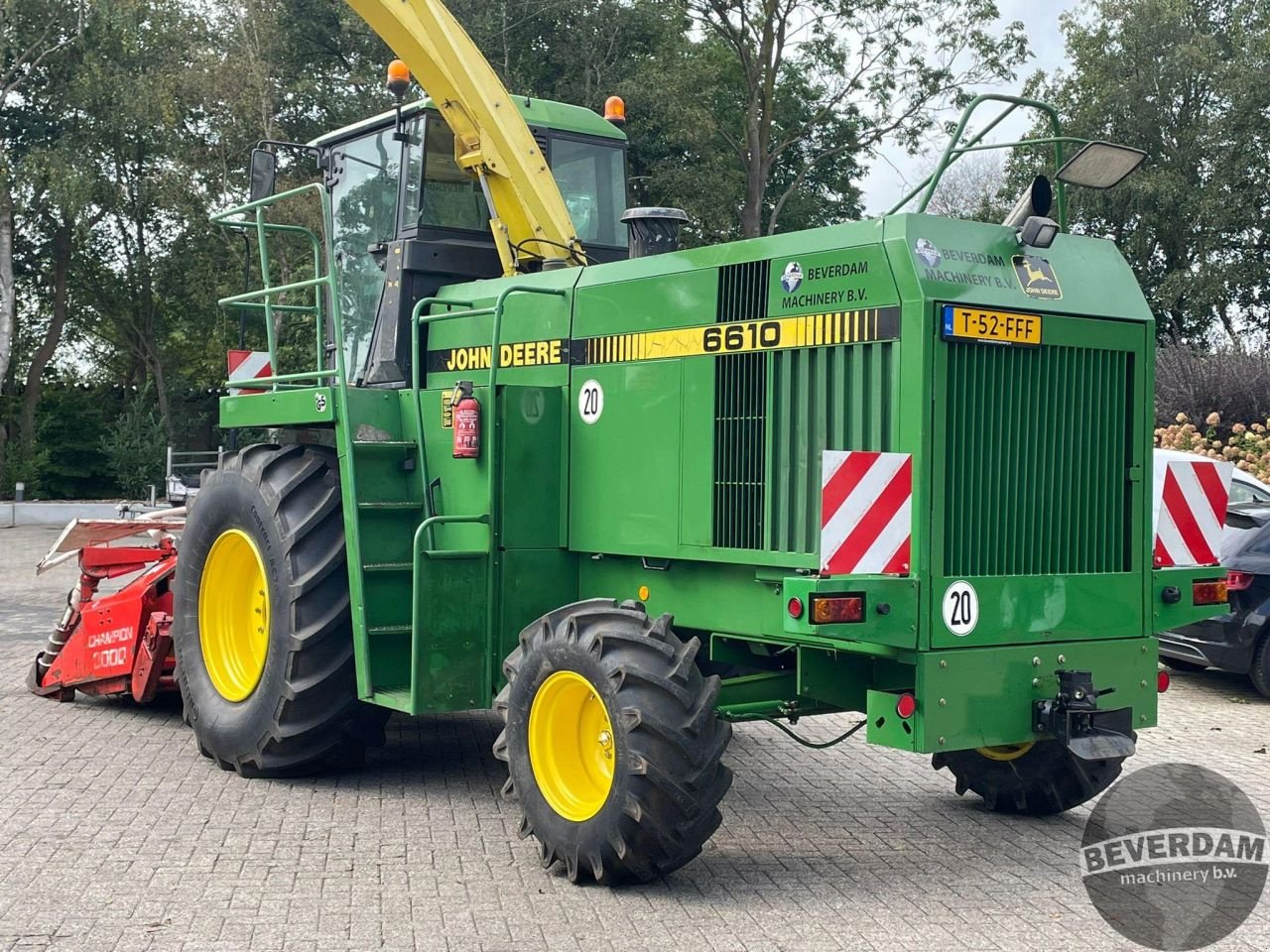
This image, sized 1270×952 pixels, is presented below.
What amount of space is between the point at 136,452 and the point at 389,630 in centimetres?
2777

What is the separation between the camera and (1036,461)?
5.78 meters

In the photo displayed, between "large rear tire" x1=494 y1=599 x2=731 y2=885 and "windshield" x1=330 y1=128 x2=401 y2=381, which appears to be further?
"windshield" x1=330 y1=128 x2=401 y2=381

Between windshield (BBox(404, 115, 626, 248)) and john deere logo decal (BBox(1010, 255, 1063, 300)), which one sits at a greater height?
windshield (BBox(404, 115, 626, 248))

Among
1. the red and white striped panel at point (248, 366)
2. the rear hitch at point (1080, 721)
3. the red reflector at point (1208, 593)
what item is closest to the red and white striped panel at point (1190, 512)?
the red reflector at point (1208, 593)

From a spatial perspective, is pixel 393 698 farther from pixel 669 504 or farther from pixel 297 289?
pixel 297 289

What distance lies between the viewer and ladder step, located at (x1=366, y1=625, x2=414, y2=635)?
6.82m

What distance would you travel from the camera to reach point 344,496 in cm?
704

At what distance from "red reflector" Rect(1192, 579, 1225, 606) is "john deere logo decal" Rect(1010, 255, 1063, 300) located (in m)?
1.49

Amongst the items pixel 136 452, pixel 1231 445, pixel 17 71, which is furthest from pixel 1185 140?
pixel 17 71

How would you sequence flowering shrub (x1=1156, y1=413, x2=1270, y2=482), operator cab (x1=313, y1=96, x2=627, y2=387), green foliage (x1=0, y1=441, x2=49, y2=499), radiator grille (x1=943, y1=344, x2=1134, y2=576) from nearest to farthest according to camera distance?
radiator grille (x1=943, y1=344, x2=1134, y2=576), operator cab (x1=313, y1=96, x2=627, y2=387), flowering shrub (x1=1156, y1=413, x2=1270, y2=482), green foliage (x1=0, y1=441, x2=49, y2=499)

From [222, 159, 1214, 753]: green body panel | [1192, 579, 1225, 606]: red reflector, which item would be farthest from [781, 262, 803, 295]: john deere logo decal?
[1192, 579, 1225, 606]: red reflector

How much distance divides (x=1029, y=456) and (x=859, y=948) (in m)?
2.08

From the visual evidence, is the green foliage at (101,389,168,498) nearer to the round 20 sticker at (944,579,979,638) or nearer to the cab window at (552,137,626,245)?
the cab window at (552,137,626,245)

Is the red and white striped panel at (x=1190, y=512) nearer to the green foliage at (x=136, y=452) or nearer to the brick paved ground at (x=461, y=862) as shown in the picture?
the brick paved ground at (x=461, y=862)
